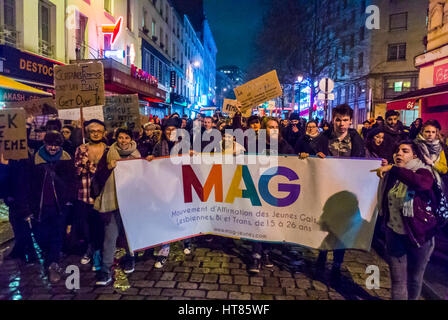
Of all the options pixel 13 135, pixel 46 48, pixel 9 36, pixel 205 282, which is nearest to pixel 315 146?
pixel 205 282

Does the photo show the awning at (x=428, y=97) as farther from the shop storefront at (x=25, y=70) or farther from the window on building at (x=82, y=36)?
the window on building at (x=82, y=36)

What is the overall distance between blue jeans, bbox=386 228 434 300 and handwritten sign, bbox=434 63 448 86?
14.5 meters

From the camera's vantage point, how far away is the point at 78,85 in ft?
17.9

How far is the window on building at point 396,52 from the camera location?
35.1m

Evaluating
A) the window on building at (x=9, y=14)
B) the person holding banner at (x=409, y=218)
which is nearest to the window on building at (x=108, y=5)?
the window on building at (x=9, y=14)

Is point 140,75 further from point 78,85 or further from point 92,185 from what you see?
point 92,185

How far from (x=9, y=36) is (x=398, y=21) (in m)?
36.8

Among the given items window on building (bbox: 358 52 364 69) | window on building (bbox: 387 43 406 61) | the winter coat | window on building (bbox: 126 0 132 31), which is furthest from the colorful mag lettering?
window on building (bbox: 358 52 364 69)

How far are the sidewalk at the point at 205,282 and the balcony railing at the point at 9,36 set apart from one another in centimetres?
944

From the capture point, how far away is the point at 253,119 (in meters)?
5.18

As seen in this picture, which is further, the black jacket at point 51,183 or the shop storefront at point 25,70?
the shop storefront at point 25,70

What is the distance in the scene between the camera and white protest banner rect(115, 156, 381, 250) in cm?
415

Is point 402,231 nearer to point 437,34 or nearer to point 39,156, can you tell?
point 39,156

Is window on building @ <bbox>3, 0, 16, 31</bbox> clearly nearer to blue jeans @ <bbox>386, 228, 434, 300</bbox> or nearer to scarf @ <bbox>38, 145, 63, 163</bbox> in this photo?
scarf @ <bbox>38, 145, 63, 163</bbox>
